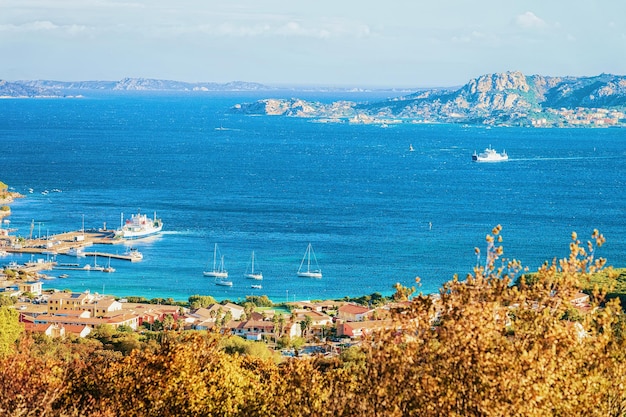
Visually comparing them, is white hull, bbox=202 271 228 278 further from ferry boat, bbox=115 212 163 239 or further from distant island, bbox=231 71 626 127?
distant island, bbox=231 71 626 127

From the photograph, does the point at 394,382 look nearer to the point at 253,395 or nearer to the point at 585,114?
the point at 253,395

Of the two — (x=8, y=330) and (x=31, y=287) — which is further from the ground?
(x=8, y=330)

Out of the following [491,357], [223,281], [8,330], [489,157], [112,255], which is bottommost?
[112,255]

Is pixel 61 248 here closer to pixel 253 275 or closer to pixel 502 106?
pixel 253 275

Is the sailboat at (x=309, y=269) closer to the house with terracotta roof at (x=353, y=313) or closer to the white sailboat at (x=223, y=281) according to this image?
the white sailboat at (x=223, y=281)

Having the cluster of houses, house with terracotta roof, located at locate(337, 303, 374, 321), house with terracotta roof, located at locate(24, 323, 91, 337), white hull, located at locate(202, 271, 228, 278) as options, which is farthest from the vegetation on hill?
white hull, located at locate(202, 271, 228, 278)

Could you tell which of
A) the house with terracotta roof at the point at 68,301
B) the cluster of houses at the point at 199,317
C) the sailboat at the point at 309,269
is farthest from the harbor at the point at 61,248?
the house with terracotta roof at the point at 68,301

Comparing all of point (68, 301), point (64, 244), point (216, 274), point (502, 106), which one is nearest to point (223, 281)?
point (216, 274)
